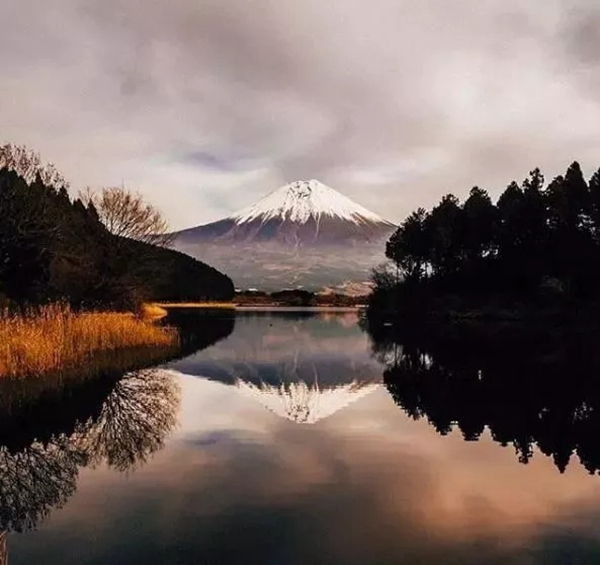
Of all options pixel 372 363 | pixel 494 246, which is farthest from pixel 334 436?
pixel 494 246

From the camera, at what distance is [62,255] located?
117 feet

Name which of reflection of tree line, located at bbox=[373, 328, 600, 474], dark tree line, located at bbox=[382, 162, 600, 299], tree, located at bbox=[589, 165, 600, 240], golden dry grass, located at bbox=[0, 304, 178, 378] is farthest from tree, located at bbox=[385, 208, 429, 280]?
golden dry grass, located at bbox=[0, 304, 178, 378]

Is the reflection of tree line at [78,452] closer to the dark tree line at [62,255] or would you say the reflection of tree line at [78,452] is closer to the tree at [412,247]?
the dark tree line at [62,255]

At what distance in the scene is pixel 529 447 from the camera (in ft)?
38.7

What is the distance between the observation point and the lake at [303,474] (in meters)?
6.79

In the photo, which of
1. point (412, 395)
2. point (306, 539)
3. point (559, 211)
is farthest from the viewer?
point (559, 211)

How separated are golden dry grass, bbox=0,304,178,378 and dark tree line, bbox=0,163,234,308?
401cm

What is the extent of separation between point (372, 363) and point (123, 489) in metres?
19.3

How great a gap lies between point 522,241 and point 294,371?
132 feet

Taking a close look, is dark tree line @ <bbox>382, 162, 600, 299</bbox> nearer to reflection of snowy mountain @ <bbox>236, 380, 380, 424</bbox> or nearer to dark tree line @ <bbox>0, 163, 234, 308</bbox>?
dark tree line @ <bbox>0, 163, 234, 308</bbox>

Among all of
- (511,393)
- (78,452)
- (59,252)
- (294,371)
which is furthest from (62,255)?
(78,452)

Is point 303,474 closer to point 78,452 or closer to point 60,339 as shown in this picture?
point 78,452

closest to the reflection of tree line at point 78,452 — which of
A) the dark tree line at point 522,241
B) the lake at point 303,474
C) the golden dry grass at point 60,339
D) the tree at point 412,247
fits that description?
the lake at point 303,474

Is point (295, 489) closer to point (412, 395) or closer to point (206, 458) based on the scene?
point (206, 458)
